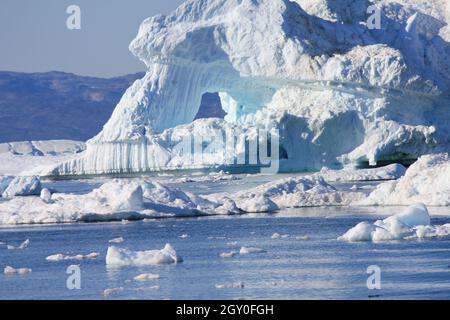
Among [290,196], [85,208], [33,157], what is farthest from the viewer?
[33,157]

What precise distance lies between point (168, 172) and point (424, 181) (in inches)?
614

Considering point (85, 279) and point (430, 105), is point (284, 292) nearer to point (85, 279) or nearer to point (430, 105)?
point (85, 279)

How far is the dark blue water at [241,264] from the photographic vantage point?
12.4 meters

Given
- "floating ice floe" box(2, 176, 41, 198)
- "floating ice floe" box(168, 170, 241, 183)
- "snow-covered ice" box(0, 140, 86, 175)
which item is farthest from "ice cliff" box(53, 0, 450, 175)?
"floating ice floe" box(2, 176, 41, 198)

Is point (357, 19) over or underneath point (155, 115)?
over

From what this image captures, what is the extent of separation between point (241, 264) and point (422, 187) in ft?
26.8

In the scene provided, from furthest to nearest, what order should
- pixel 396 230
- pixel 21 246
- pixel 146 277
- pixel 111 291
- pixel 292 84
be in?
1. pixel 292 84
2. pixel 21 246
3. pixel 396 230
4. pixel 146 277
5. pixel 111 291

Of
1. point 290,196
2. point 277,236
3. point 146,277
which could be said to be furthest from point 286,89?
point 146,277

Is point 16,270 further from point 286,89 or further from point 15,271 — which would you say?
point 286,89

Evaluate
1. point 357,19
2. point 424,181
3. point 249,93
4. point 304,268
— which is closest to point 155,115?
point 249,93

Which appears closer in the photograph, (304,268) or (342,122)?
(304,268)

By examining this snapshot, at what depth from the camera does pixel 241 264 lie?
14.6m

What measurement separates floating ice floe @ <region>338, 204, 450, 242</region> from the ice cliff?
17243mm

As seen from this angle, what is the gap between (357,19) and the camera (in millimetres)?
37625
